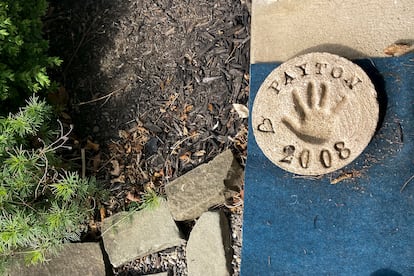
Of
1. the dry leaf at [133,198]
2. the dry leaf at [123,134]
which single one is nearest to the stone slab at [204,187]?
the dry leaf at [133,198]

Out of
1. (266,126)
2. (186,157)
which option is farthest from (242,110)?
(186,157)

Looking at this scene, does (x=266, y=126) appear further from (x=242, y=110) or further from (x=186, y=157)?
(x=186, y=157)

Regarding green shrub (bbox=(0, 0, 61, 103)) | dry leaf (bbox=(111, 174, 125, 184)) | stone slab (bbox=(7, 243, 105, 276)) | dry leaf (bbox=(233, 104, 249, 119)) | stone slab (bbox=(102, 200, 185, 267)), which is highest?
green shrub (bbox=(0, 0, 61, 103))

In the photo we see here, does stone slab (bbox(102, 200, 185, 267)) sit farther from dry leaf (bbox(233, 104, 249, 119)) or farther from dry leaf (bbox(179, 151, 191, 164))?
dry leaf (bbox(233, 104, 249, 119))

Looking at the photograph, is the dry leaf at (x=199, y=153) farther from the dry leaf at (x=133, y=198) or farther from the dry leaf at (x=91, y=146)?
the dry leaf at (x=91, y=146)

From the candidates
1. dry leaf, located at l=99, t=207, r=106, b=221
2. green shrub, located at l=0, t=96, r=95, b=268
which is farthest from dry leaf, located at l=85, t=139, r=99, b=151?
dry leaf, located at l=99, t=207, r=106, b=221

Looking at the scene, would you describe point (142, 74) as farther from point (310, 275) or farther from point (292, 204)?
point (310, 275)

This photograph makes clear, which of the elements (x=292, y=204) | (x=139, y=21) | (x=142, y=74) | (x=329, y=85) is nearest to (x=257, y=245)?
(x=292, y=204)
